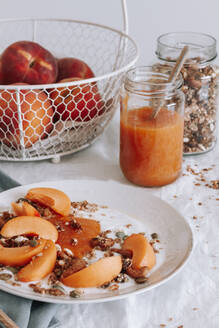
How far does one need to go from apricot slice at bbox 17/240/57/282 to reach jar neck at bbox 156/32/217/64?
536 millimetres

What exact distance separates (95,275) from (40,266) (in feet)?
0.27

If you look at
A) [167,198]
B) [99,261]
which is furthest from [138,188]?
[99,261]

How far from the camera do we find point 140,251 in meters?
0.80

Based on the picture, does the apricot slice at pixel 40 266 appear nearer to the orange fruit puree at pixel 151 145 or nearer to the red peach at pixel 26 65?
the orange fruit puree at pixel 151 145

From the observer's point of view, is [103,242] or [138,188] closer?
[103,242]

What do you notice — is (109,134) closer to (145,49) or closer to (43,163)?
(43,163)

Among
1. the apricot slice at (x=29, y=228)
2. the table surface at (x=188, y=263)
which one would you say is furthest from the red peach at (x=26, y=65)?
the apricot slice at (x=29, y=228)

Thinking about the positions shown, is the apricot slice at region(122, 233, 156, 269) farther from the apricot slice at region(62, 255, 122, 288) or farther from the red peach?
the red peach

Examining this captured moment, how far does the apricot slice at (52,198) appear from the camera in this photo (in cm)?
94

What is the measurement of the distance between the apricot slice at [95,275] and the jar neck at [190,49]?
0.53m

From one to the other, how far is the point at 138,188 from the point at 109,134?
1.06 feet

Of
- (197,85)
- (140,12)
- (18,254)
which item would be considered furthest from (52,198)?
(140,12)

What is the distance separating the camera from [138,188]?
1024mm

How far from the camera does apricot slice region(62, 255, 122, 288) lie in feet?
2.45
